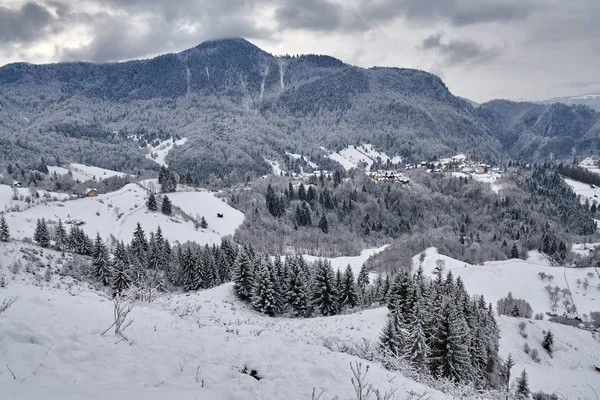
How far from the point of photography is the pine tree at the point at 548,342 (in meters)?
59.7

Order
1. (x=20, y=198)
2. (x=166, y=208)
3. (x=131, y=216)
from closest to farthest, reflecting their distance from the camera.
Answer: (x=131, y=216) < (x=166, y=208) < (x=20, y=198)

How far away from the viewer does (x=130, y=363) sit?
9.94 metres

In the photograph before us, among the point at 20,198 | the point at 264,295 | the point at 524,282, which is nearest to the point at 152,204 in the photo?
the point at 20,198

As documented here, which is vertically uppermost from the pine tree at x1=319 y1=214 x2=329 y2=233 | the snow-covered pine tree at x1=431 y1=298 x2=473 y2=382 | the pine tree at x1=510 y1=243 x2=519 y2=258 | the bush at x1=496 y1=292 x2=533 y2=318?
the snow-covered pine tree at x1=431 y1=298 x2=473 y2=382

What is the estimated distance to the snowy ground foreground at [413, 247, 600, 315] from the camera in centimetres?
8850

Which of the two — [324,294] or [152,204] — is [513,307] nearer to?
[324,294]

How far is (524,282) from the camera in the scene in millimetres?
95625

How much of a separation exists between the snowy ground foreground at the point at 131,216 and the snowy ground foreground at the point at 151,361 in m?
86.3

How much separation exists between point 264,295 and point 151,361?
1547 inches

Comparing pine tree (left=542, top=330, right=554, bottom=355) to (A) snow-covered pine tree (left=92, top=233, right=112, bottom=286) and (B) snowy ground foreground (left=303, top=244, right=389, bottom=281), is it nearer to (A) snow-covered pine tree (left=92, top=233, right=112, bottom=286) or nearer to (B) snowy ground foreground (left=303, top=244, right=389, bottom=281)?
(B) snowy ground foreground (left=303, top=244, right=389, bottom=281)

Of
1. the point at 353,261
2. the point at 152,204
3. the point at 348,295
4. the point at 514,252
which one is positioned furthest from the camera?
the point at 514,252

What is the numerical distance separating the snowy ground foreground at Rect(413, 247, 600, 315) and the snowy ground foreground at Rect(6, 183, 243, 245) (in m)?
70.2

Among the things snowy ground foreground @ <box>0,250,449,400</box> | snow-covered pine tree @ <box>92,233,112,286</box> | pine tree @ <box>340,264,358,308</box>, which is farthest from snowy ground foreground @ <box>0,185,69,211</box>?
snowy ground foreground @ <box>0,250,449,400</box>

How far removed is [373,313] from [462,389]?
30.5 metres
